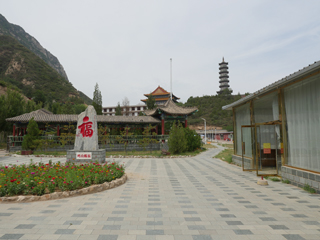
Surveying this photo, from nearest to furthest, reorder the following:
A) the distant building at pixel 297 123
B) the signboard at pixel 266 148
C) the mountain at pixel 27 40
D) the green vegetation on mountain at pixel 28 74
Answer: the distant building at pixel 297 123 < the signboard at pixel 266 148 < the green vegetation on mountain at pixel 28 74 < the mountain at pixel 27 40

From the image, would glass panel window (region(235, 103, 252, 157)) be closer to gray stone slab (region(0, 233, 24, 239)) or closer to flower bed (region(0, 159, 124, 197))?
flower bed (region(0, 159, 124, 197))

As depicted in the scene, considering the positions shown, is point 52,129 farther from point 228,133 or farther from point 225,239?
point 228,133

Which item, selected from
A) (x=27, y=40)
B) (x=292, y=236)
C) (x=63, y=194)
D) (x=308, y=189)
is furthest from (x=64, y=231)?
(x=27, y=40)

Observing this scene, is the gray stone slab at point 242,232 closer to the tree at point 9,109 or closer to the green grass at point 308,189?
A: the green grass at point 308,189

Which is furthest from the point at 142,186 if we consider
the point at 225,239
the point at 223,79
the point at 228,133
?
the point at 223,79

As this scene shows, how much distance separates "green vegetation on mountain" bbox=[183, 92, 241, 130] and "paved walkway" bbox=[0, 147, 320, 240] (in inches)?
1666

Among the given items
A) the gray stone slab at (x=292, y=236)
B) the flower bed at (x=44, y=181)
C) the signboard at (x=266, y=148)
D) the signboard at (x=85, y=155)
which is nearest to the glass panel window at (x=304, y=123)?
the signboard at (x=266, y=148)

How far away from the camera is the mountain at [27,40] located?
87.2 meters

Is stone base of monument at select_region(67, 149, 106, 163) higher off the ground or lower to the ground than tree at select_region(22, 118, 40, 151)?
lower

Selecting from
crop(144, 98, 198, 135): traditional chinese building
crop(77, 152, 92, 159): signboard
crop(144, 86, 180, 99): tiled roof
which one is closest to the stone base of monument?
crop(77, 152, 92, 159): signboard

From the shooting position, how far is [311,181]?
5.41m

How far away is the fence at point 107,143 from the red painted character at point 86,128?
22.7 ft

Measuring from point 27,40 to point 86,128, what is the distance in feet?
365

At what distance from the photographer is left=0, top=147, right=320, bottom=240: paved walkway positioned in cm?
311
